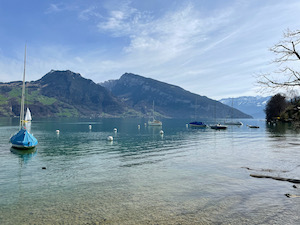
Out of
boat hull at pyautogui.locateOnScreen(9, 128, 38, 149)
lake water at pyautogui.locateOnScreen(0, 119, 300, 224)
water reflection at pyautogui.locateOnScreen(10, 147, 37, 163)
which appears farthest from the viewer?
boat hull at pyautogui.locateOnScreen(9, 128, 38, 149)

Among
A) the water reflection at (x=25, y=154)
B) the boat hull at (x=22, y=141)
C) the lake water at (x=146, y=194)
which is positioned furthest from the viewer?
the boat hull at (x=22, y=141)

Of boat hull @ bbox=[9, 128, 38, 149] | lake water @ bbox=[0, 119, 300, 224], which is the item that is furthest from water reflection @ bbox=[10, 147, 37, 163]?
lake water @ bbox=[0, 119, 300, 224]

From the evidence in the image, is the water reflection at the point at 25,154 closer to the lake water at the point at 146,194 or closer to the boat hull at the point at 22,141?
the boat hull at the point at 22,141

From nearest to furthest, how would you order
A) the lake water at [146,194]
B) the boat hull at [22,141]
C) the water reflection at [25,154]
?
the lake water at [146,194]
the water reflection at [25,154]
the boat hull at [22,141]

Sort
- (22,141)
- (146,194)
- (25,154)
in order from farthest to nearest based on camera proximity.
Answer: (22,141)
(25,154)
(146,194)

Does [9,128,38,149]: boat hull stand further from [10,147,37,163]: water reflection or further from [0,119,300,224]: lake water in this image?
[0,119,300,224]: lake water

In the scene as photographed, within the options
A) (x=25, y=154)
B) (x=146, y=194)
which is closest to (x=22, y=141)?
(x=25, y=154)

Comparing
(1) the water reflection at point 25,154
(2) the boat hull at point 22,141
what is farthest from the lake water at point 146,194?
(2) the boat hull at point 22,141

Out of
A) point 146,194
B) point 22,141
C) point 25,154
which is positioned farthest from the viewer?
point 22,141

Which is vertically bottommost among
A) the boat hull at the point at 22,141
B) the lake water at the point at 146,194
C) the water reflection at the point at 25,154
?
the lake water at the point at 146,194

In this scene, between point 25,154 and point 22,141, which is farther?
point 22,141

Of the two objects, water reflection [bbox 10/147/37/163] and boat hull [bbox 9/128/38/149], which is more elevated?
boat hull [bbox 9/128/38/149]

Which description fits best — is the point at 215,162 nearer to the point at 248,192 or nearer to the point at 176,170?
the point at 176,170

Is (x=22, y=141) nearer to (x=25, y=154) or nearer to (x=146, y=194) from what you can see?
(x=25, y=154)
